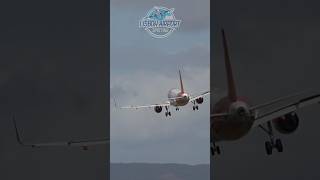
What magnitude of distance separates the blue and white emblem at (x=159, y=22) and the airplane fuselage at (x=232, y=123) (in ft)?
3.77

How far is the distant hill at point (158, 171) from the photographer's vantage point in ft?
31.1

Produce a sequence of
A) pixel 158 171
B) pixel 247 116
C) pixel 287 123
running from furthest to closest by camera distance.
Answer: pixel 287 123, pixel 247 116, pixel 158 171

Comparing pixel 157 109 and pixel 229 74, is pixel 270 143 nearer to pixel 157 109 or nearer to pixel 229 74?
pixel 229 74

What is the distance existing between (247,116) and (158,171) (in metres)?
1.36

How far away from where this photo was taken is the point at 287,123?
1009 centimetres
